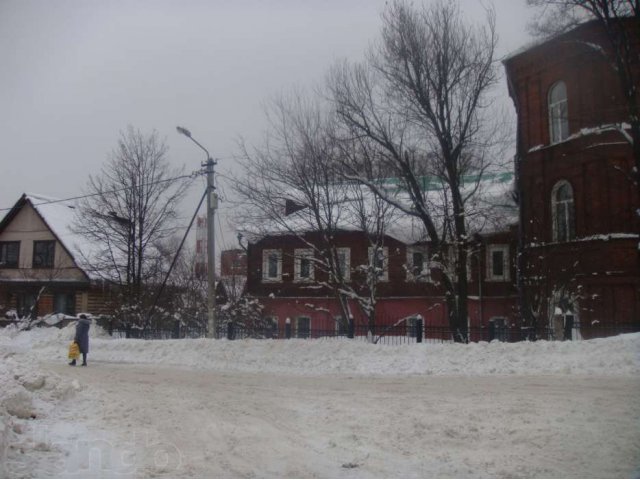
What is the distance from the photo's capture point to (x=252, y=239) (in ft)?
77.0

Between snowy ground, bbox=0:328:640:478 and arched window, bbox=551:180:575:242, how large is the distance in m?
7.73

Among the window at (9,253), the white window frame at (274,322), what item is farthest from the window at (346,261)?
the window at (9,253)

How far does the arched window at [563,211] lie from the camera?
22.7 m

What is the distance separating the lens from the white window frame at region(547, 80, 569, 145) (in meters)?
23.5

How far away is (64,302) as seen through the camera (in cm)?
3547

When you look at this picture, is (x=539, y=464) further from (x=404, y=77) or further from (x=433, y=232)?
(x=404, y=77)

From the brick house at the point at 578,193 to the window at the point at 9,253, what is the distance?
29.5m

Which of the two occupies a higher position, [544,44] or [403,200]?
[544,44]

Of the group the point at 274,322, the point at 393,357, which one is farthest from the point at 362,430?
the point at 274,322

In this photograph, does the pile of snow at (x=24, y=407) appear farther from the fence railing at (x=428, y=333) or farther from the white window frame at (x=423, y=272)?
the white window frame at (x=423, y=272)

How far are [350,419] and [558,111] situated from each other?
1850cm

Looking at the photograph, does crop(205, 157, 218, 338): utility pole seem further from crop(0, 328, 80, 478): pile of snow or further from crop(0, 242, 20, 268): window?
crop(0, 242, 20, 268): window

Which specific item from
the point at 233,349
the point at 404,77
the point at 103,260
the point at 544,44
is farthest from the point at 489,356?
the point at 103,260

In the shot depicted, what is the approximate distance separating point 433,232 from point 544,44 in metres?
8.63
